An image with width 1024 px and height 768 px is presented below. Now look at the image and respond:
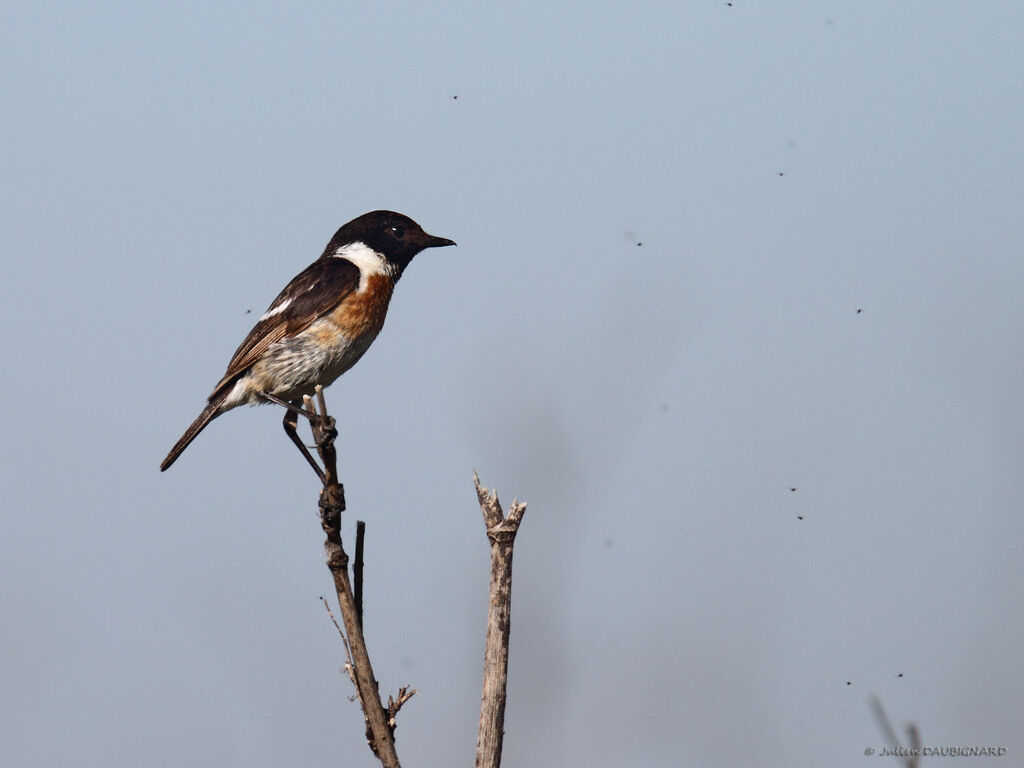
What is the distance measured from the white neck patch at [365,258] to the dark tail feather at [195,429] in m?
1.14

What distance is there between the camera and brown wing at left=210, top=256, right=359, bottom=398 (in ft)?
20.4

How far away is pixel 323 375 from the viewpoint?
630cm

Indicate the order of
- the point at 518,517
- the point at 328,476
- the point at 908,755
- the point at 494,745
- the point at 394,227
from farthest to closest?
the point at 394,227
the point at 328,476
the point at 518,517
the point at 494,745
the point at 908,755

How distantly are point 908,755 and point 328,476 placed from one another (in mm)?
2798

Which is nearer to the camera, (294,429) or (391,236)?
(294,429)

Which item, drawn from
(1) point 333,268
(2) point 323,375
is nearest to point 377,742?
(2) point 323,375

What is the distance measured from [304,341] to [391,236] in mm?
1246

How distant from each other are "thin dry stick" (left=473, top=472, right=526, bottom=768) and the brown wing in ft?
9.57

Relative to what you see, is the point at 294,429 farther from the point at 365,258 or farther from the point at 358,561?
the point at 358,561

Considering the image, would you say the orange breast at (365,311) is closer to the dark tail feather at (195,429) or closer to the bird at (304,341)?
the bird at (304,341)

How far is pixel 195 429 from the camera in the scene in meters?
6.43

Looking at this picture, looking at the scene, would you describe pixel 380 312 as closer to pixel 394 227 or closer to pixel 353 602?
pixel 394 227

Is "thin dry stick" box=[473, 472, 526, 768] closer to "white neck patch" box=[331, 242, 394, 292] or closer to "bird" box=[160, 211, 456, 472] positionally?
"bird" box=[160, 211, 456, 472]

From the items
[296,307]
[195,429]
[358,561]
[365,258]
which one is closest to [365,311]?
[296,307]
